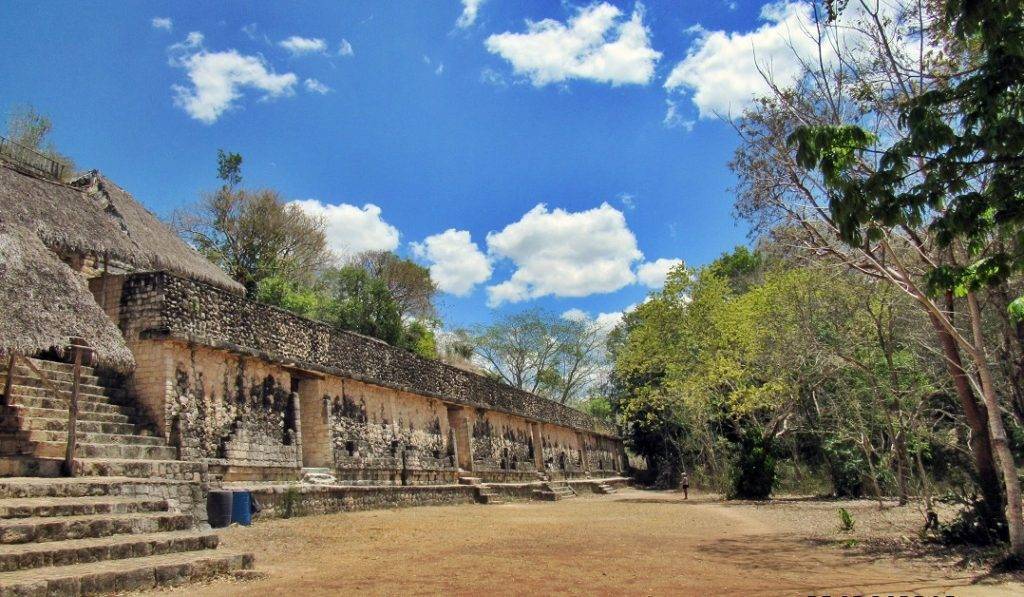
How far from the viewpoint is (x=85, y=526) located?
16.8 ft

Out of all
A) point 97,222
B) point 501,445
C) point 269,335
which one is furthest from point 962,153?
point 501,445

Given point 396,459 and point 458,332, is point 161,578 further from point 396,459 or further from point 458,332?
point 458,332

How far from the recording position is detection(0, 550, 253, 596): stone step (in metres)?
3.96

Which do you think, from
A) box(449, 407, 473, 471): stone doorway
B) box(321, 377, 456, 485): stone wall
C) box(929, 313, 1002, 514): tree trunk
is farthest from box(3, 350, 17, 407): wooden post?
box(449, 407, 473, 471): stone doorway

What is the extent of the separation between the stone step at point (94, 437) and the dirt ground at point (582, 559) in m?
1.59

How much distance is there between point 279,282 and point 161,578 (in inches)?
707

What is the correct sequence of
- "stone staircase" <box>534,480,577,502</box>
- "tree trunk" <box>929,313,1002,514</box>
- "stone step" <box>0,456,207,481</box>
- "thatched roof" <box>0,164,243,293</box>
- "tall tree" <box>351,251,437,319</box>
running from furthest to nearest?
"tall tree" <box>351,251,437,319</box> → "stone staircase" <box>534,480,577,502</box> → "thatched roof" <box>0,164,243,293</box> → "tree trunk" <box>929,313,1002,514</box> → "stone step" <box>0,456,207,481</box>

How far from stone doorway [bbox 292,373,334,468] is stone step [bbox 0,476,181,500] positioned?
18.0 feet

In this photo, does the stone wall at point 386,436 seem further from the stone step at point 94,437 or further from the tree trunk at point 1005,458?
the tree trunk at point 1005,458

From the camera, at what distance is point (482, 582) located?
516 centimetres

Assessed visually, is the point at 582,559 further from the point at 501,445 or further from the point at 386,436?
the point at 501,445

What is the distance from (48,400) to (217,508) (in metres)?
2.18

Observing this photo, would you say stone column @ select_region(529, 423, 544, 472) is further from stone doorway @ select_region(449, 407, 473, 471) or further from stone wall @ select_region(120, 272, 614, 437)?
stone doorway @ select_region(449, 407, 473, 471)

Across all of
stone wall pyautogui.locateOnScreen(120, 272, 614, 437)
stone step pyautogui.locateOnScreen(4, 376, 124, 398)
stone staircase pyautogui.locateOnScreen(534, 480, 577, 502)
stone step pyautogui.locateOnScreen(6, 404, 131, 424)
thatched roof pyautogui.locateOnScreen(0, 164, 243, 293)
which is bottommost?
stone staircase pyautogui.locateOnScreen(534, 480, 577, 502)
